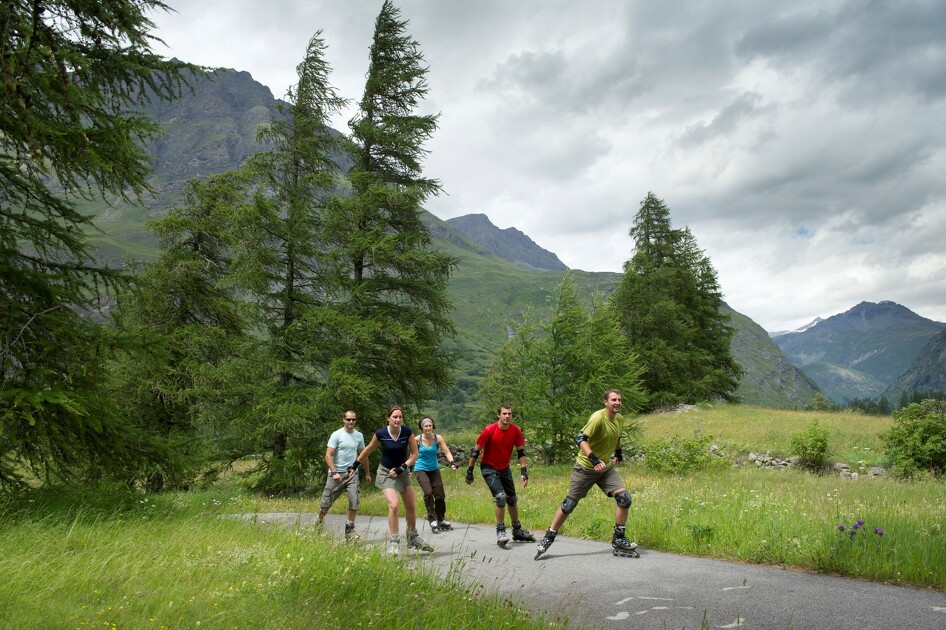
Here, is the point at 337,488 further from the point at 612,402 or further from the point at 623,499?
the point at 612,402

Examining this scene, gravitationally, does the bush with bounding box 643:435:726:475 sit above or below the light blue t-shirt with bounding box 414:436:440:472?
below

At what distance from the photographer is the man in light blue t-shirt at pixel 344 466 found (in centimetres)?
944

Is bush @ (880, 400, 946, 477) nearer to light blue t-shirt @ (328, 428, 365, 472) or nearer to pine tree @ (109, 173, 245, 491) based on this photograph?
light blue t-shirt @ (328, 428, 365, 472)

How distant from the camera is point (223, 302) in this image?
16.8m

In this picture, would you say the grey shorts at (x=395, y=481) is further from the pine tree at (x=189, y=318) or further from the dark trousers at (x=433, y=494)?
the pine tree at (x=189, y=318)

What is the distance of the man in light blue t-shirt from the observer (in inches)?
372

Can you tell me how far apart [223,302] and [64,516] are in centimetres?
1097

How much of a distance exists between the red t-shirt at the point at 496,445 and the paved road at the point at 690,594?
171cm

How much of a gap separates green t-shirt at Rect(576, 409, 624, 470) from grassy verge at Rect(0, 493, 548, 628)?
3314 millimetres

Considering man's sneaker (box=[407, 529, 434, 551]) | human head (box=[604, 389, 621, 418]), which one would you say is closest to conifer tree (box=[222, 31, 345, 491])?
man's sneaker (box=[407, 529, 434, 551])

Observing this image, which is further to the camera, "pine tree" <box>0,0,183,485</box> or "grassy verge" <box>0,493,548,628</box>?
"pine tree" <box>0,0,183,485</box>

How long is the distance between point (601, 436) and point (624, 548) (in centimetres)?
154

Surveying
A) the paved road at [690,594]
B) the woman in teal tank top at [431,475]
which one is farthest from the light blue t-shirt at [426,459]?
the paved road at [690,594]

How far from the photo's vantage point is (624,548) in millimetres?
7469
